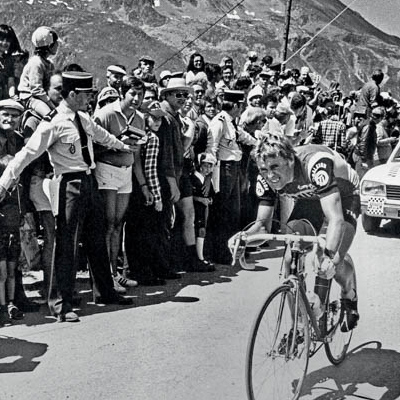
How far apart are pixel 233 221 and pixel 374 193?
309 centimetres

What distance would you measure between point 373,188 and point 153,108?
A: 484 centimetres

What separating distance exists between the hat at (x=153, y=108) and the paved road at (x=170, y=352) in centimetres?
194

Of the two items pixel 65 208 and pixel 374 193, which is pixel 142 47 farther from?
pixel 65 208

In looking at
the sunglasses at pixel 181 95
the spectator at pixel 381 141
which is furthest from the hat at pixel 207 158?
the spectator at pixel 381 141

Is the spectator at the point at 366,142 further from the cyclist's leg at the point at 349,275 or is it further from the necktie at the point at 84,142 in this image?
the cyclist's leg at the point at 349,275

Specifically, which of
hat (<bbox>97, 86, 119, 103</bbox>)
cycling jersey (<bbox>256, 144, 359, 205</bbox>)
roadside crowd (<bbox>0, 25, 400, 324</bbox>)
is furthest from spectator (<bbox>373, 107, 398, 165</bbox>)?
cycling jersey (<bbox>256, 144, 359, 205</bbox>)

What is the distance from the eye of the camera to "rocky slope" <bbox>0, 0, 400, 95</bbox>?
2387 inches

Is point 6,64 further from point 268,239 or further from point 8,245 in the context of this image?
point 268,239

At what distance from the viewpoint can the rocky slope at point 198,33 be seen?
199 ft

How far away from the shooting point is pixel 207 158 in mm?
9031

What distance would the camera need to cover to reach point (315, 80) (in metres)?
19.7

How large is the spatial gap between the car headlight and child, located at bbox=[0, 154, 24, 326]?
674 cm

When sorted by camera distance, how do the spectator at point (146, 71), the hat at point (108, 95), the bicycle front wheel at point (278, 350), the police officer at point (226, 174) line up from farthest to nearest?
the spectator at point (146, 71), the police officer at point (226, 174), the hat at point (108, 95), the bicycle front wheel at point (278, 350)

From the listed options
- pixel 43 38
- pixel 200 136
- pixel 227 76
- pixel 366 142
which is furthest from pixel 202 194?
pixel 366 142
